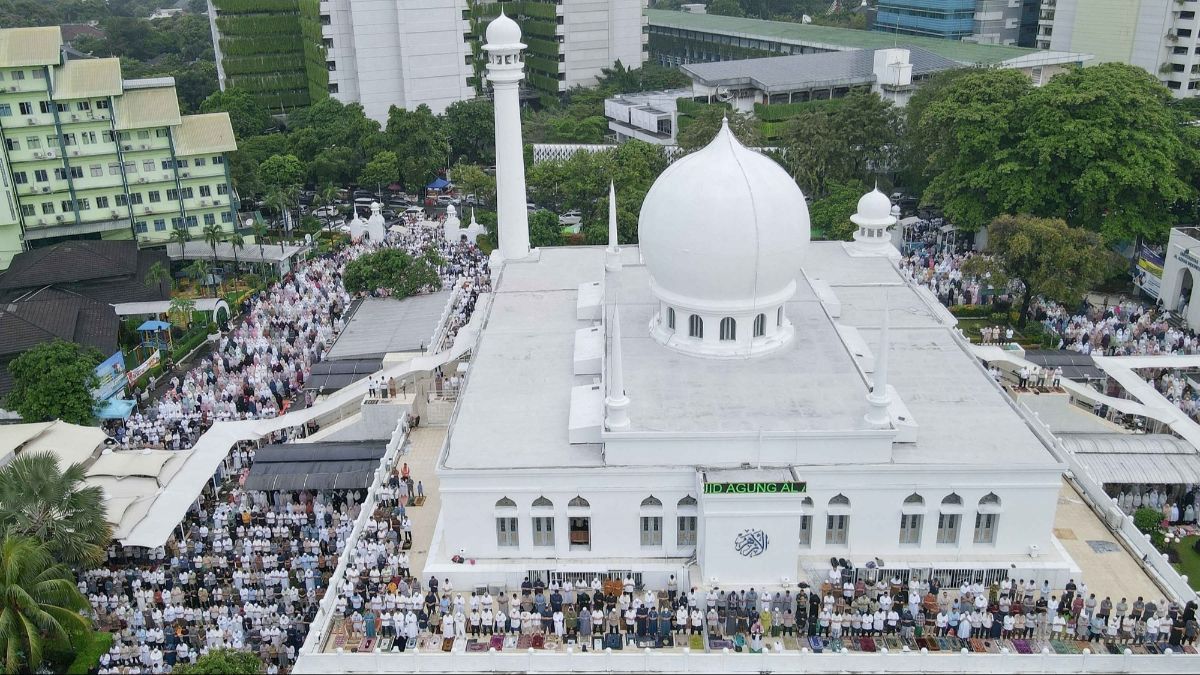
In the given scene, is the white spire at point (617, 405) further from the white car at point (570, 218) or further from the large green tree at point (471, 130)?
the large green tree at point (471, 130)

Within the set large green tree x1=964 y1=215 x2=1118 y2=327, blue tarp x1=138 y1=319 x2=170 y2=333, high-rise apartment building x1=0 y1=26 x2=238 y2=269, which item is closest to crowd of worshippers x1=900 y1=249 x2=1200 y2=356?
large green tree x1=964 y1=215 x2=1118 y2=327

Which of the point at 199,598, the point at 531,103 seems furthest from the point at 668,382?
the point at 531,103

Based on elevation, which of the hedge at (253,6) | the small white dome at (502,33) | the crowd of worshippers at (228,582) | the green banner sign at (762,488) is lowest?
the crowd of worshippers at (228,582)

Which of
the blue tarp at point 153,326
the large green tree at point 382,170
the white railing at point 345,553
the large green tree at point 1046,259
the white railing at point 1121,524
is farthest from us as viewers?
the large green tree at point 382,170

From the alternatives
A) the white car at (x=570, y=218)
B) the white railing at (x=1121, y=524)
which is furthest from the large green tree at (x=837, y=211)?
the white railing at (x=1121, y=524)

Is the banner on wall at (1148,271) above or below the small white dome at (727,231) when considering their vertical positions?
below

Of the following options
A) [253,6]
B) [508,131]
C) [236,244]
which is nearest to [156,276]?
[236,244]

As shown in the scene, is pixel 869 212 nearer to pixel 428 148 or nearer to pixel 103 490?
pixel 103 490
